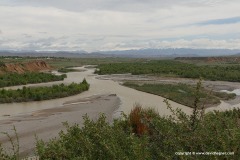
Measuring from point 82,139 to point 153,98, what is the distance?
934 inches

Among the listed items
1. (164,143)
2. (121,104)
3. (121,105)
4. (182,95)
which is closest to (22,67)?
(182,95)

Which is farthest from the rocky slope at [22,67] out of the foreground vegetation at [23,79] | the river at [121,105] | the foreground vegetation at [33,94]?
the river at [121,105]

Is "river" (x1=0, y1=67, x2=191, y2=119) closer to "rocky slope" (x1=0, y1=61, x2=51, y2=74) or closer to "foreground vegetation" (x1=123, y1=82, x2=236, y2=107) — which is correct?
"foreground vegetation" (x1=123, y1=82, x2=236, y2=107)

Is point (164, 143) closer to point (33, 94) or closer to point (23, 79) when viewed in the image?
point (33, 94)

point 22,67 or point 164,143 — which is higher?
point 164,143

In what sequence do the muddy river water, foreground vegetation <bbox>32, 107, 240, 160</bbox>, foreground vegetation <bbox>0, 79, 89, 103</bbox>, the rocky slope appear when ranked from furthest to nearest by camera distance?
the rocky slope < foreground vegetation <bbox>0, 79, 89, 103</bbox> < the muddy river water < foreground vegetation <bbox>32, 107, 240, 160</bbox>

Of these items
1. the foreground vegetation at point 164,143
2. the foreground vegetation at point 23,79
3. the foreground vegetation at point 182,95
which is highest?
the foreground vegetation at point 164,143

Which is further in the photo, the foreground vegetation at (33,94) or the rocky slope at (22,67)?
the rocky slope at (22,67)

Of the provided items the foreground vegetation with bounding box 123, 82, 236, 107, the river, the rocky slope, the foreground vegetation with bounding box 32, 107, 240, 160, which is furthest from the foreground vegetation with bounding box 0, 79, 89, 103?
the rocky slope

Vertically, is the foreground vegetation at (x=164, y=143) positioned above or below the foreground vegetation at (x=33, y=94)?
above

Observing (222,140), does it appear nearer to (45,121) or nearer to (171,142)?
(171,142)

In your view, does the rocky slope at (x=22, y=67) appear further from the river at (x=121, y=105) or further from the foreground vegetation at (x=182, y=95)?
the foreground vegetation at (x=182, y=95)

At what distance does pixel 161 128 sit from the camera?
6191 millimetres

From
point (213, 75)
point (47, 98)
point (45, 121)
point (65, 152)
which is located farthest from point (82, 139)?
point (213, 75)
